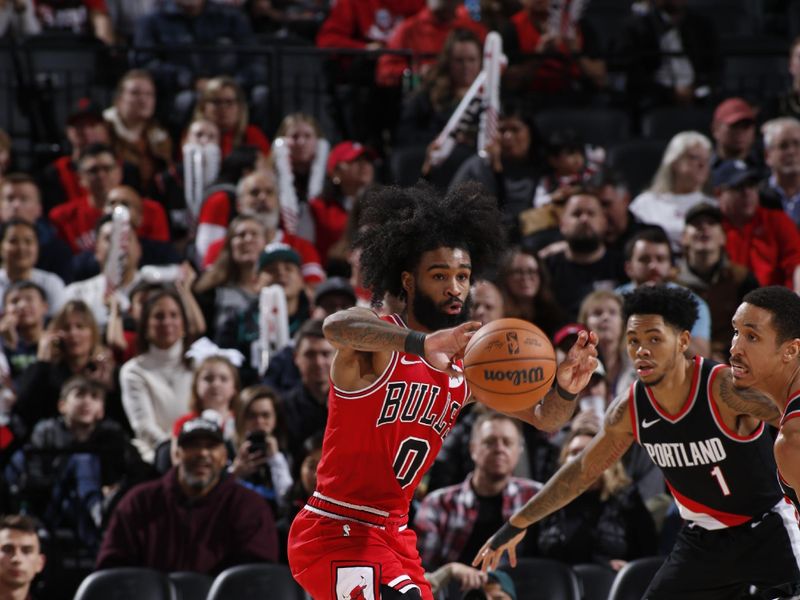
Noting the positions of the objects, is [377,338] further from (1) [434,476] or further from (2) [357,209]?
(2) [357,209]

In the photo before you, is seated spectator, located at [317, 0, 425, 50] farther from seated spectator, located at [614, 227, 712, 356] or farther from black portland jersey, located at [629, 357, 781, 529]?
black portland jersey, located at [629, 357, 781, 529]

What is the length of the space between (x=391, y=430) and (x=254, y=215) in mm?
5204

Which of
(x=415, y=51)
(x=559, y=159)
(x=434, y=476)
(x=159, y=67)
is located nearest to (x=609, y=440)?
(x=434, y=476)

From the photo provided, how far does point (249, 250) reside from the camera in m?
10.5

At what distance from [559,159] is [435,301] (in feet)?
19.6

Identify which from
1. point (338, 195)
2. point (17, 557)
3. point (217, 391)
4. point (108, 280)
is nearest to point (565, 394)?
point (17, 557)

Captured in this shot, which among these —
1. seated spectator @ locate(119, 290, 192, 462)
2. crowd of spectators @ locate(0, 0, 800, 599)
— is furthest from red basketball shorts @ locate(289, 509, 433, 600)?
seated spectator @ locate(119, 290, 192, 462)

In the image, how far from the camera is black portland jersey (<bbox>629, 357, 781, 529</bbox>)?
6.76 metres

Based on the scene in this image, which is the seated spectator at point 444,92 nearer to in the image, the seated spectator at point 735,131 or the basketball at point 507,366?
the seated spectator at point 735,131

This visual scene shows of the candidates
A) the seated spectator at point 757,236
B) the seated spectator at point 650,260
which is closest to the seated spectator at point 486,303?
the seated spectator at point 650,260

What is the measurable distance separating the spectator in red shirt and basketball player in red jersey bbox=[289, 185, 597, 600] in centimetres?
692

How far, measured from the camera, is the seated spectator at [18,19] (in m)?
13.4

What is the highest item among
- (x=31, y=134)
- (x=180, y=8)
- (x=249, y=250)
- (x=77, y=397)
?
(x=180, y=8)

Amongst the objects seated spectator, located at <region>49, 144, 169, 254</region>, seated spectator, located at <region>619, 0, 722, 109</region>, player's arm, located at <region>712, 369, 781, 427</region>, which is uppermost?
seated spectator, located at <region>619, 0, 722, 109</region>
